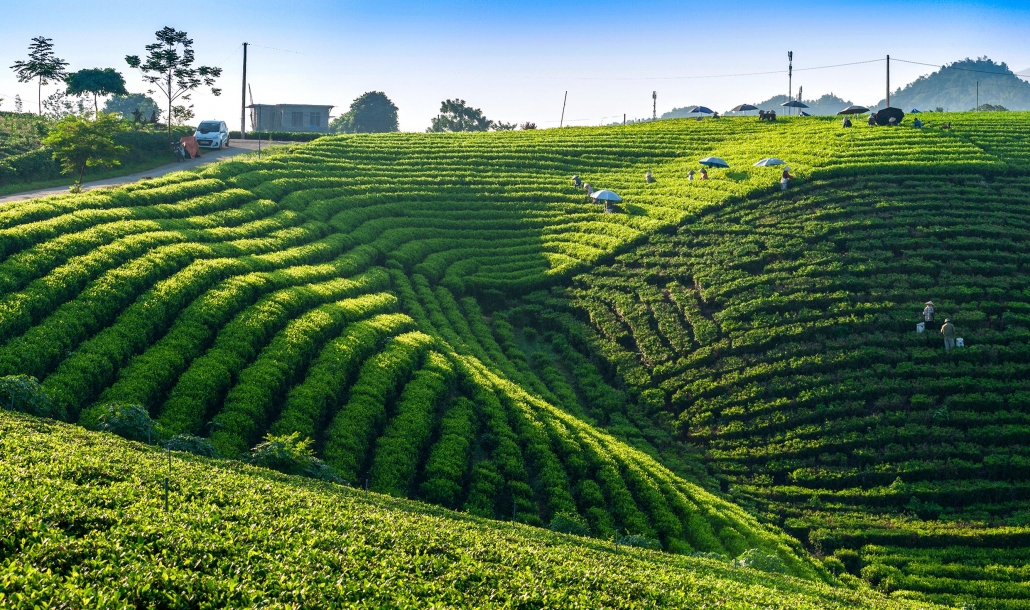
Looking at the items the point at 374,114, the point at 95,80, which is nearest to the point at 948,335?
the point at 95,80

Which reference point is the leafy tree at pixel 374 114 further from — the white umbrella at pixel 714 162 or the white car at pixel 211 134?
the white umbrella at pixel 714 162

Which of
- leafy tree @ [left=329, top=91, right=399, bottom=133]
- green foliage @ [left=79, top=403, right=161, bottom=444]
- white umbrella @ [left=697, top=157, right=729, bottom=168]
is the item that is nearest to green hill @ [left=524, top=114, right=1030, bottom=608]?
white umbrella @ [left=697, top=157, right=729, bottom=168]

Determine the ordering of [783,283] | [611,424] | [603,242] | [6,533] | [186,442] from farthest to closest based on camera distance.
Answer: [603,242] → [783,283] → [611,424] → [186,442] → [6,533]

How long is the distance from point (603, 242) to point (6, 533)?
112 ft

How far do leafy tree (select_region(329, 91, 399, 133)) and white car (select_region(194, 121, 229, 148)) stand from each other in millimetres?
59156

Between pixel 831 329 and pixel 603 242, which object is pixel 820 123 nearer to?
pixel 603 242

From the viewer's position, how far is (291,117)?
86938 millimetres

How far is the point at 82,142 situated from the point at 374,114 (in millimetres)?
80524

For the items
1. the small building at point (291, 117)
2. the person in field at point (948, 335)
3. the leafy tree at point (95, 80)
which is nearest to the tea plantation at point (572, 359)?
the person in field at point (948, 335)

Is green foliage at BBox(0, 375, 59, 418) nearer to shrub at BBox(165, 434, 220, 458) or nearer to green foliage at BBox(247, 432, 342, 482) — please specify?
shrub at BBox(165, 434, 220, 458)

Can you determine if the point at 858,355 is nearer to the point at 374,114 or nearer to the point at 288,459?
the point at 288,459

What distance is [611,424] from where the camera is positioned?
2958cm

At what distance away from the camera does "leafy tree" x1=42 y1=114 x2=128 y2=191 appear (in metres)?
40.1

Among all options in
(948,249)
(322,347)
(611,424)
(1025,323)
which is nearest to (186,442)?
(322,347)
